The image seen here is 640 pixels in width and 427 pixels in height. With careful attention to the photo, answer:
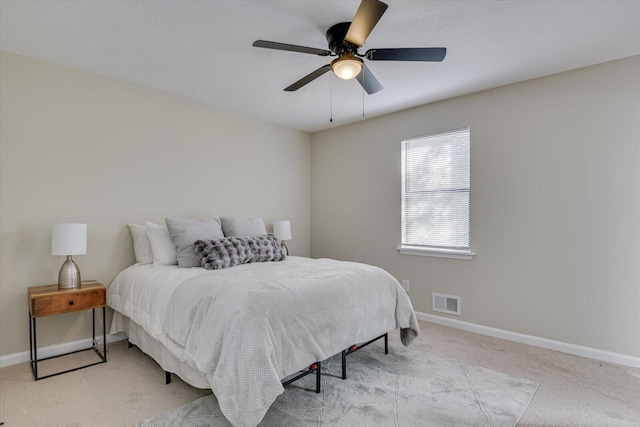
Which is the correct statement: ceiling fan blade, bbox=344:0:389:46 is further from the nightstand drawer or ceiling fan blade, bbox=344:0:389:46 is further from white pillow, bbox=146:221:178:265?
the nightstand drawer

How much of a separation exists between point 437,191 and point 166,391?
3229 mm

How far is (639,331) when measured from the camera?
8.91 ft

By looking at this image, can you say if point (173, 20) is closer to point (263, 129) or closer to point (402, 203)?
point (263, 129)

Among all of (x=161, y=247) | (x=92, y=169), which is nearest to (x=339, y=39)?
(x=161, y=247)

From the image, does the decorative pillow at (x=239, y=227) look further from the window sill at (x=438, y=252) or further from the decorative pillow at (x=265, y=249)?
the window sill at (x=438, y=252)

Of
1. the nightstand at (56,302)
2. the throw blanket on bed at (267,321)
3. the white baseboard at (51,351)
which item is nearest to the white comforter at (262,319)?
the throw blanket on bed at (267,321)

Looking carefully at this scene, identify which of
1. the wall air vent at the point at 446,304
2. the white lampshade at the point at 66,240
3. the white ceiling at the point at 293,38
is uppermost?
the white ceiling at the point at 293,38

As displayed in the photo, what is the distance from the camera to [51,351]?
2.92 m

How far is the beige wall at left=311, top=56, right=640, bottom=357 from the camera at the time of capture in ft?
9.18

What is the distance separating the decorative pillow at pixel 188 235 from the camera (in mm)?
3031

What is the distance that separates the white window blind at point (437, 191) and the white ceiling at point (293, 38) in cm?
63

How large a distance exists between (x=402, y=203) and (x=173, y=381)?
303 centimetres

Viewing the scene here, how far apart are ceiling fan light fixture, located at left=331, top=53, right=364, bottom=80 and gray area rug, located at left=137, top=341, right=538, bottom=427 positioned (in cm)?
215

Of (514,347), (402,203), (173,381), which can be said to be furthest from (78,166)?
(514,347)
